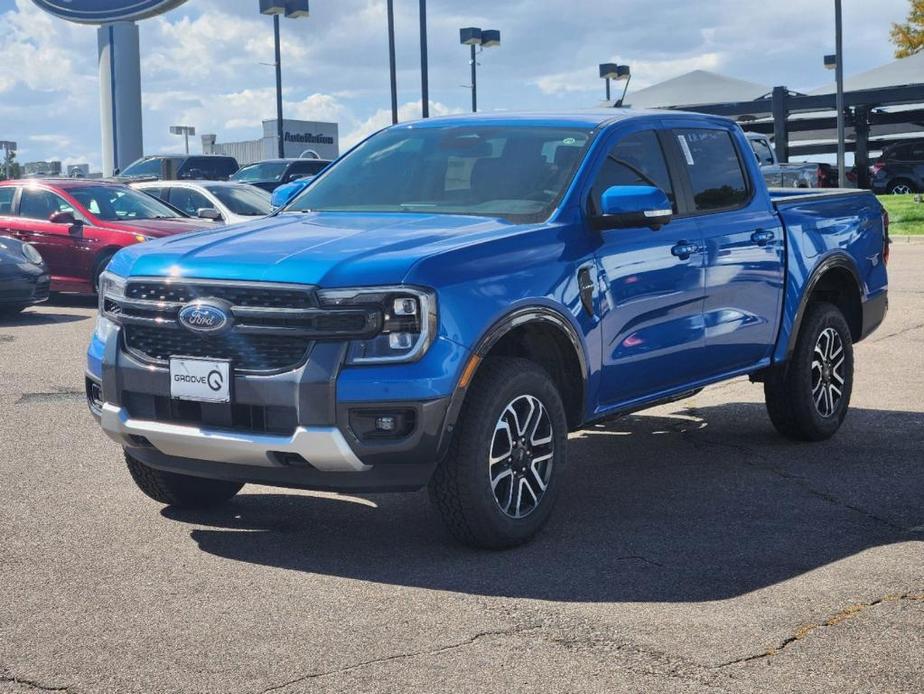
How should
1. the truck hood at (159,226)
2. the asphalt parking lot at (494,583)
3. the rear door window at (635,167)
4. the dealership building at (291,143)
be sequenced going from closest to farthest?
the asphalt parking lot at (494,583), the rear door window at (635,167), the truck hood at (159,226), the dealership building at (291,143)

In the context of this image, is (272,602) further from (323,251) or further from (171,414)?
(323,251)

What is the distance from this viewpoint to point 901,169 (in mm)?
41719

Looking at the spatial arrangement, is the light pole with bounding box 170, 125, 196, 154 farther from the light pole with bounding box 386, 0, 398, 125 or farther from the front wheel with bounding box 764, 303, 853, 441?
the front wheel with bounding box 764, 303, 853, 441

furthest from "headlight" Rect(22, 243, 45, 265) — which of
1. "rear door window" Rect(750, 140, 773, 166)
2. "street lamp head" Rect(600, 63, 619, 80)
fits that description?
"street lamp head" Rect(600, 63, 619, 80)

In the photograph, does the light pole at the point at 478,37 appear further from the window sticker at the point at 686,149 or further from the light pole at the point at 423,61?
the window sticker at the point at 686,149

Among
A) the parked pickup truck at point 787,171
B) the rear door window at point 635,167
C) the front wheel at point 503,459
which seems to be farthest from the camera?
the parked pickup truck at point 787,171

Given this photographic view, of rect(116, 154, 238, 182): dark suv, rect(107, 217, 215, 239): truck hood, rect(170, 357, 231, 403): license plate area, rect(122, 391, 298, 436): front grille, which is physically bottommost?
rect(122, 391, 298, 436): front grille

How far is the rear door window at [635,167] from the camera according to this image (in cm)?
632

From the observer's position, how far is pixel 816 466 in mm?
7301

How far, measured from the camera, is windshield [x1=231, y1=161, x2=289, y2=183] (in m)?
28.3

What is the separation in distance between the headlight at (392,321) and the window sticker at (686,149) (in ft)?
8.05

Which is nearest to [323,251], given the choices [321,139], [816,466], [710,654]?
[710,654]

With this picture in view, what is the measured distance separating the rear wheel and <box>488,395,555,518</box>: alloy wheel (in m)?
1.48

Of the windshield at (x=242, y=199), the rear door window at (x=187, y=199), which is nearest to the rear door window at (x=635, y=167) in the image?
the windshield at (x=242, y=199)
